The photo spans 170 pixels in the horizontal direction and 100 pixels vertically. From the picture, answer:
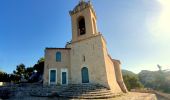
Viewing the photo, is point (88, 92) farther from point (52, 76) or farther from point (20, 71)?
point (20, 71)

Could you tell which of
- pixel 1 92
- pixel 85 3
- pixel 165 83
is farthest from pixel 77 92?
pixel 165 83

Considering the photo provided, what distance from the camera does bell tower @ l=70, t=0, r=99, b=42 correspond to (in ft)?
64.5

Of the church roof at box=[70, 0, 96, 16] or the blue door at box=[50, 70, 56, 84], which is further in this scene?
the church roof at box=[70, 0, 96, 16]

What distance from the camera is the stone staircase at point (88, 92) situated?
522 inches

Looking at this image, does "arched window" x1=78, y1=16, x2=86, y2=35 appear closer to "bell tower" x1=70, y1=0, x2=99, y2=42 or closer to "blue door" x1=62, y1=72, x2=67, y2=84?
"bell tower" x1=70, y1=0, x2=99, y2=42

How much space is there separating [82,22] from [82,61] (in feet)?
21.7

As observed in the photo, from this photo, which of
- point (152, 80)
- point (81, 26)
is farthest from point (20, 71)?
point (152, 80)

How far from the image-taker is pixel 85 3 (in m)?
21.5

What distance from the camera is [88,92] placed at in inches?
551

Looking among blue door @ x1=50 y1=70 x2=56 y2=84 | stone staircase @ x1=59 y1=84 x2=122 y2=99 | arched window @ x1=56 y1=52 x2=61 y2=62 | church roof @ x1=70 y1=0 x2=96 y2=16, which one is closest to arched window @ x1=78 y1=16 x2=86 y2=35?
church roof @ x1=70 y1=0 x2=96 y2=16

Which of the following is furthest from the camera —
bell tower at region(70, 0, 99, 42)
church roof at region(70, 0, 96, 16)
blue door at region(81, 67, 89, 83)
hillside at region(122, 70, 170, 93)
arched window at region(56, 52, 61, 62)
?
hillside at region(122, 70, 170, 93)

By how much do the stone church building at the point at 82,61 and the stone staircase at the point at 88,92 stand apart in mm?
1282

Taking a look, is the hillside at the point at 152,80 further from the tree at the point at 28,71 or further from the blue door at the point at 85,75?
the blue door at the point at 85,75

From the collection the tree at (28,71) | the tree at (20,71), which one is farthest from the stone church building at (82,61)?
the tree at (20,71)
